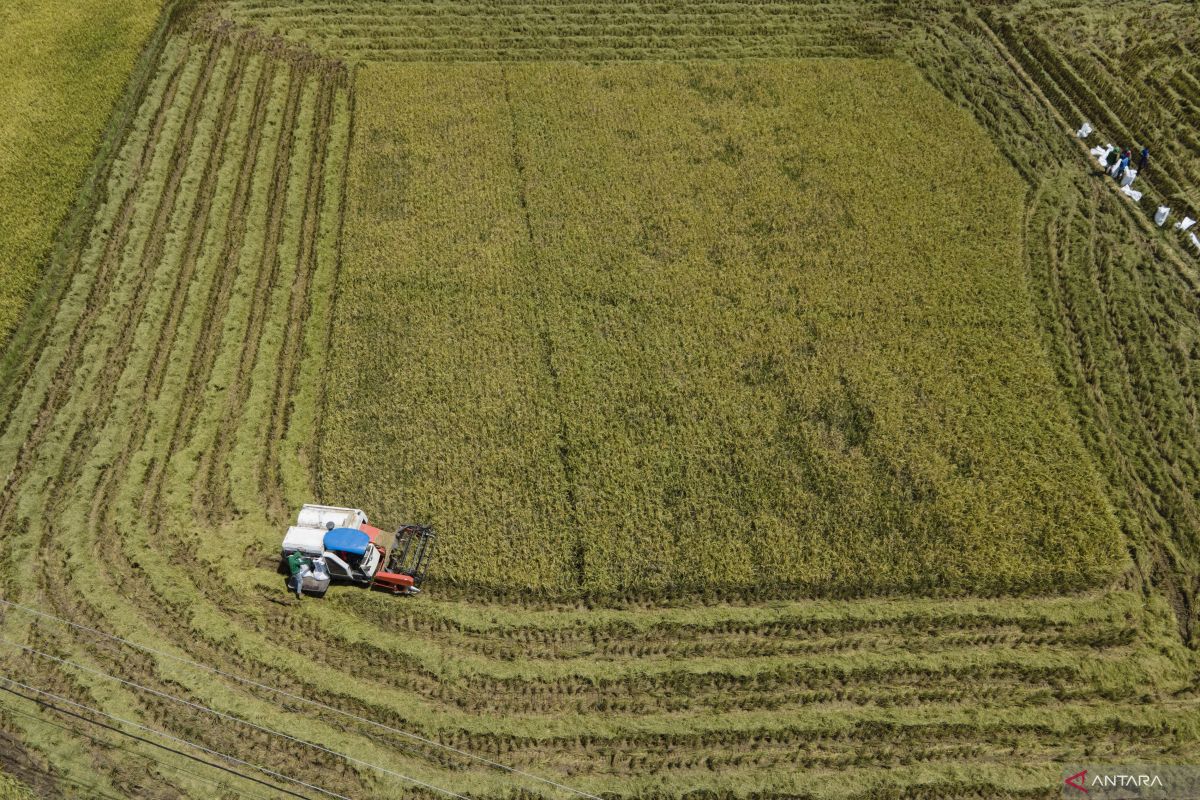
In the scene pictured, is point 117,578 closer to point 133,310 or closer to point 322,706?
point 322,706

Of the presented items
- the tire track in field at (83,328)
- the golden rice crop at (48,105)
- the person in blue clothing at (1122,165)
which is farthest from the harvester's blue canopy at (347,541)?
the person in blue clothing at (1122,165)

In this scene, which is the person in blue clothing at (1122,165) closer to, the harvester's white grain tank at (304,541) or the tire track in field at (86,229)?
the harvester's white grain tank at (304,541)

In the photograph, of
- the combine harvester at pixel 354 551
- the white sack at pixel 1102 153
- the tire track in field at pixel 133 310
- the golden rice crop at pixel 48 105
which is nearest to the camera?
the combine harvester at pixel 354 551

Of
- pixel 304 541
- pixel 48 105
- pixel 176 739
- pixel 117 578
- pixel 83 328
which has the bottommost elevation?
pixel 176 739

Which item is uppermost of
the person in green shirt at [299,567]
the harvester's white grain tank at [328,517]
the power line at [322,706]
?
the harvester's white grain tank at [328,517]

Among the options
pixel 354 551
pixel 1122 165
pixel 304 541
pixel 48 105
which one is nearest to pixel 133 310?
pixel 304 541

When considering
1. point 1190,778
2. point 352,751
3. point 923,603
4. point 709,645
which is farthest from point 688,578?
point 1190,778

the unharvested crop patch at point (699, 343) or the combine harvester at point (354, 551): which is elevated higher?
the unharvested crop patch at point (699, 343)

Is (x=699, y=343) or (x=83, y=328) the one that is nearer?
(x=699, y=343)
